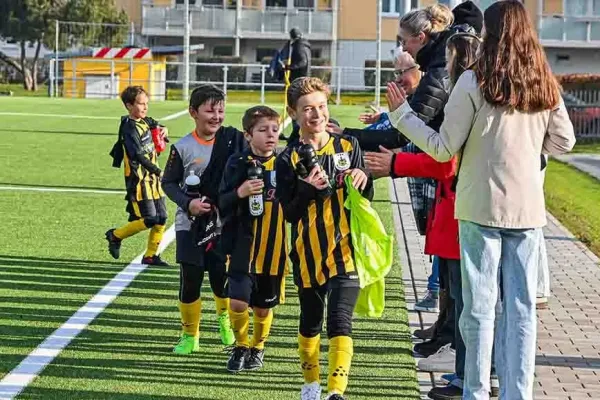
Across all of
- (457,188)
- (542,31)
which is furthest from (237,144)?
(542,31)

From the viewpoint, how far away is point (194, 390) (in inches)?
261

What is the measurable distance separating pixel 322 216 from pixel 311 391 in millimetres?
881

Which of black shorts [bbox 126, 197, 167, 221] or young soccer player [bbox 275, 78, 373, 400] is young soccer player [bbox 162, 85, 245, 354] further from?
black shorts [bbox 126, 197, 167, 221]

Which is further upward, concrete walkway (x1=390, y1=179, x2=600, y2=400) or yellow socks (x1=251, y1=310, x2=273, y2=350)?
yellow socks (x1=251, y1=310, x2=273, y2=350)

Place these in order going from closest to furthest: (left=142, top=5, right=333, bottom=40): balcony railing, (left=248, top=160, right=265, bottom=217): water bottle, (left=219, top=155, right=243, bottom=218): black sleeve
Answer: (left=248, top=160, right=265, bottom=217): water bottle < (left=219, top=155, right=243, bottom=218): black sleeve < (left=142, top=5, right=333, bottom=40): balcony railing

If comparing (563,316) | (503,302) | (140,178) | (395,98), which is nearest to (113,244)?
(140,178)

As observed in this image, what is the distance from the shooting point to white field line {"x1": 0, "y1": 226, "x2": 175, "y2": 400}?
6652mm

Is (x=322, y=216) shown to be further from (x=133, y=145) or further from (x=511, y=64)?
(x=133, y=145)

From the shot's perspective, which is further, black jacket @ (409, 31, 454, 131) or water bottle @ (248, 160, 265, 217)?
water bottle @ (248, 160, 265, 217)

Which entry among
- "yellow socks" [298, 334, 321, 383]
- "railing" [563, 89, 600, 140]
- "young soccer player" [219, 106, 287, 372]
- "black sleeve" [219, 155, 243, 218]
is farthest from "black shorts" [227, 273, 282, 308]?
"railing" [563, 89, 600, 140]

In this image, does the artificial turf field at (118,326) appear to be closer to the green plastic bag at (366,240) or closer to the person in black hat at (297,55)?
the green plastic bag at (366,240)

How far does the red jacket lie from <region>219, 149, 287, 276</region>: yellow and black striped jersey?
83 centimetres

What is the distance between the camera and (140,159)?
10703 millimetres

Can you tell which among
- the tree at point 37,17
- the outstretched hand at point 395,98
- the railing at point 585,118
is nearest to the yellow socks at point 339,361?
the outstretched hand at point 395,98
